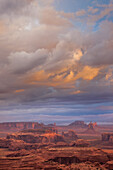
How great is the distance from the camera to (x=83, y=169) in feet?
398

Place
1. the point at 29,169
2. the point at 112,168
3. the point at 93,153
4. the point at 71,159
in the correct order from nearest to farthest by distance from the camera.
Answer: the point at 29,169 → the point at 112,168 → the point at 71,159 → the point at 93,153

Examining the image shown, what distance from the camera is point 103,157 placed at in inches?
6181

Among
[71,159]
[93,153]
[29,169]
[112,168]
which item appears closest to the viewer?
[29,169]

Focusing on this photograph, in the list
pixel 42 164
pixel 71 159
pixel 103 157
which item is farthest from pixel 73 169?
pixel 103 157

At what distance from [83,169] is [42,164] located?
78.3ft

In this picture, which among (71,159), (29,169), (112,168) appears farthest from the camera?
(71,159)

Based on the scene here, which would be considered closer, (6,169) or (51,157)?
(6,169)

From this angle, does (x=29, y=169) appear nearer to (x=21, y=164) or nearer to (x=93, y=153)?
(x=21, y=164)

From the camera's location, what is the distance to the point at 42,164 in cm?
13062

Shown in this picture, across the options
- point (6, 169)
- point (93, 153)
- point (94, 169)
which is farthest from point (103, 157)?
point (6, 169)

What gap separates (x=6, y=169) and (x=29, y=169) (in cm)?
1224

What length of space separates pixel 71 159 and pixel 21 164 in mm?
35140

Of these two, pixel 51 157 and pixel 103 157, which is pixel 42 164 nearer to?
pixel 51 157

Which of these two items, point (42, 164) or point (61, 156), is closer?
point (42, 164)
